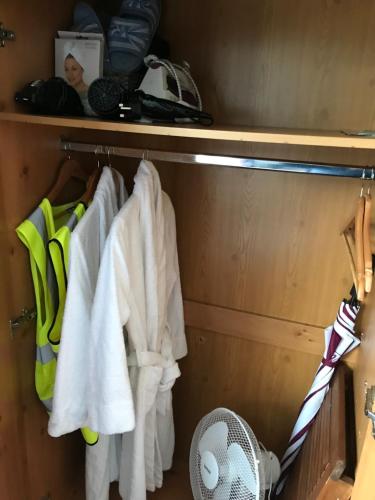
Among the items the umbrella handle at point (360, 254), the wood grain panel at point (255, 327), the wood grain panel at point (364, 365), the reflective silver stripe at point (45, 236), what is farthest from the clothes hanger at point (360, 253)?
the reflective silver stripe at point (45, 236)

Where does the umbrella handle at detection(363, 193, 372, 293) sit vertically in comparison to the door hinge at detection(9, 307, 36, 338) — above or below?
above

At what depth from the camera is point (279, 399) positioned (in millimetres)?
1619

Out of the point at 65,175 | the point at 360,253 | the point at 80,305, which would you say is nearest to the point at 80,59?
the point at 65,175

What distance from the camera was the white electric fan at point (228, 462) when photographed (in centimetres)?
115

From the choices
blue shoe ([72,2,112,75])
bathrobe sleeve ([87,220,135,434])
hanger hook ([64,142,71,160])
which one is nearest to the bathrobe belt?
bathrobe sleeve ([87,220,135,434])

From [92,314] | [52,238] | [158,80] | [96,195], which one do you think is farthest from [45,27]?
[92,314]

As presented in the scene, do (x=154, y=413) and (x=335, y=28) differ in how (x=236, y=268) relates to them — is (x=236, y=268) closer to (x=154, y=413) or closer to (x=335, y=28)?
(x=154, y=413)

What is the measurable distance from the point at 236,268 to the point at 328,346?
430 millimetres

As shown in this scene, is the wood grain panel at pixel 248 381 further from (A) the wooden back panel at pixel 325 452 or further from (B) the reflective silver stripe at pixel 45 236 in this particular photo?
(B) the reflective silver stripe at pixel 45 236

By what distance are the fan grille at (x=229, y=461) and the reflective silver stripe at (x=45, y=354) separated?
0.55m

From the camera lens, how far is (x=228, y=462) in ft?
A: 4.02

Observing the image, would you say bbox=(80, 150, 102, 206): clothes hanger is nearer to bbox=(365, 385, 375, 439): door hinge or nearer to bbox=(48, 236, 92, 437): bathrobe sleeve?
bbox=(48, 236, 92, 437): bathrobe sleeve

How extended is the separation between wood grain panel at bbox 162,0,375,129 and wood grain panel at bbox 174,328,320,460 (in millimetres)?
859

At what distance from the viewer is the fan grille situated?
1.14m
